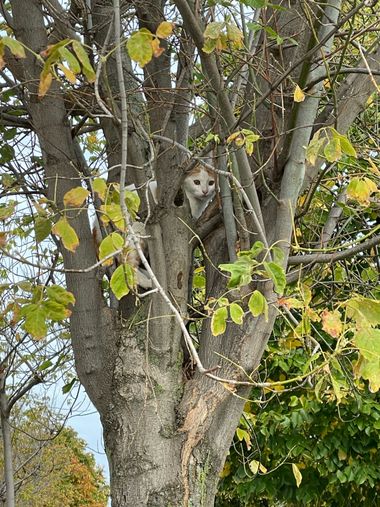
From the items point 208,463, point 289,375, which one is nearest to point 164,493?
point 208,463

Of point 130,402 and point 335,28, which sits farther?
point 130,402

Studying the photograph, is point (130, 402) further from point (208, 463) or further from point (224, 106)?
point (224, 106)

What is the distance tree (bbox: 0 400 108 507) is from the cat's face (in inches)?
137

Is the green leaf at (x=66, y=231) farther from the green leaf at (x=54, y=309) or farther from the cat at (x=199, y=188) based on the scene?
the cat at (x=199, y=188)

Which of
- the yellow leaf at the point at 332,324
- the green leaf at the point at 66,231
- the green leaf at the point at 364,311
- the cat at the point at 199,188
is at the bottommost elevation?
Result: the green leaf at the point at 364,311

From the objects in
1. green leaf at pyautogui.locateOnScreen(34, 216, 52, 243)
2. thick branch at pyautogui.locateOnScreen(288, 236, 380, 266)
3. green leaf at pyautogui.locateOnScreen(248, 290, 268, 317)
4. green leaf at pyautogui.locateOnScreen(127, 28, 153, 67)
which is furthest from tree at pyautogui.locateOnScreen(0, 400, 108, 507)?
green leaf at pyautogui.locateOnScreen(127, 28, 153, 67)

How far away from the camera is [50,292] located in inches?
113

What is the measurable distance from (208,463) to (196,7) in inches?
81.3

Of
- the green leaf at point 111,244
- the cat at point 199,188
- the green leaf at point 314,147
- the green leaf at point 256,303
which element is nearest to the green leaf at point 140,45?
the green leaf at point 111,244

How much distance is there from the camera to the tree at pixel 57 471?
9.84 metres

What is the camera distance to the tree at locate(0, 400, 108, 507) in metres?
9.84

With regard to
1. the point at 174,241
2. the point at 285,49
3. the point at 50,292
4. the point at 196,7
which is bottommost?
the point at 50,292

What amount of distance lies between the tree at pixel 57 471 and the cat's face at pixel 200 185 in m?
3.49

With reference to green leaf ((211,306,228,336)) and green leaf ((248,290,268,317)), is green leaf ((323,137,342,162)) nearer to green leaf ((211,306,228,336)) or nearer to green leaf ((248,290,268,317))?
green leaf ((248,290,268,317))
